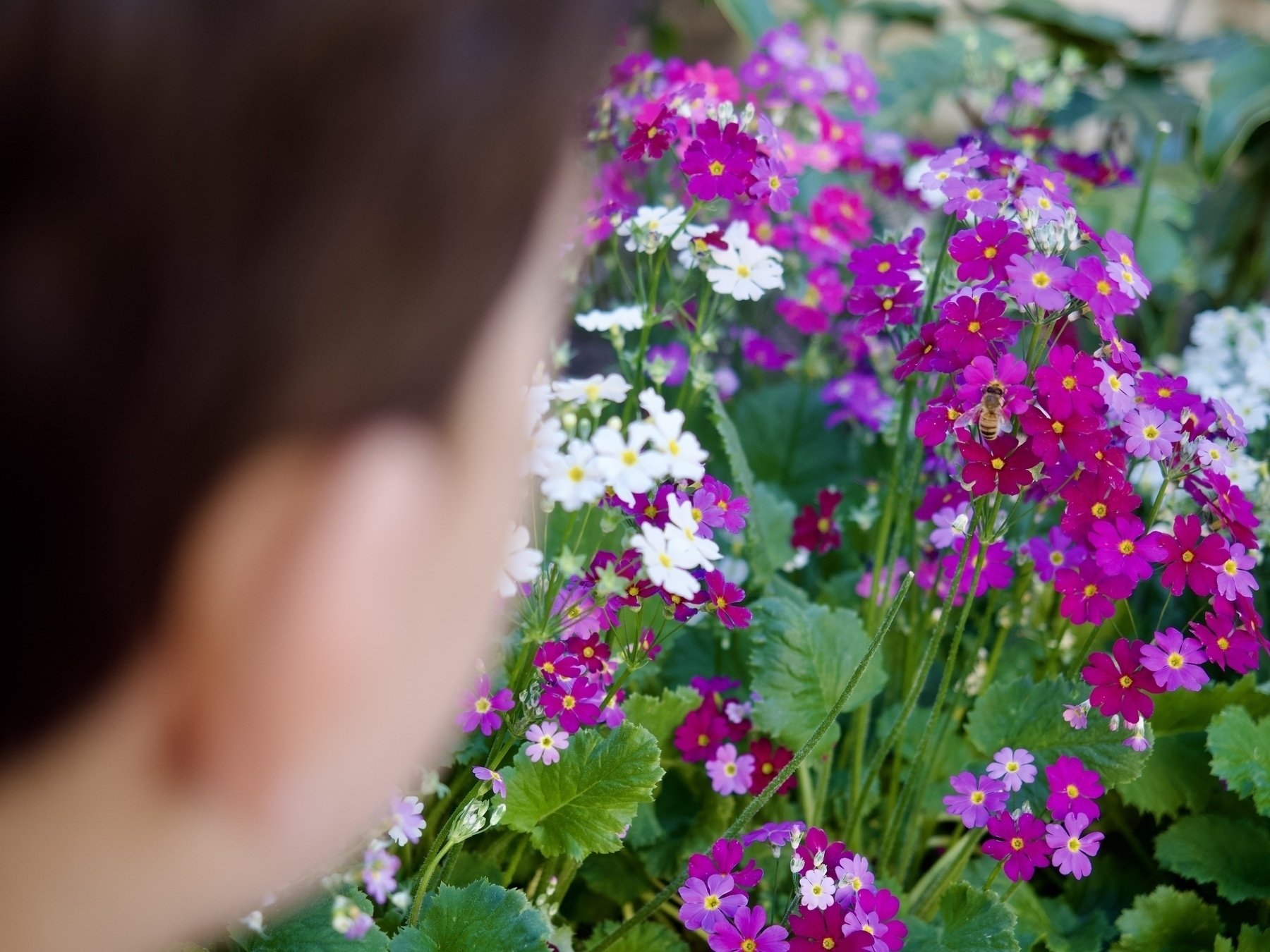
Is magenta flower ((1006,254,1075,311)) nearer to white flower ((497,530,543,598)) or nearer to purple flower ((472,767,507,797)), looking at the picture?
white flower ((497,530,543,598))

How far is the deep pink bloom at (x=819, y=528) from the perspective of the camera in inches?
46.6

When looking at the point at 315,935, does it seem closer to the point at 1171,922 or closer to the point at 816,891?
the point at 816,891

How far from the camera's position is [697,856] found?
30.1 inches

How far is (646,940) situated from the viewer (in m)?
0.90

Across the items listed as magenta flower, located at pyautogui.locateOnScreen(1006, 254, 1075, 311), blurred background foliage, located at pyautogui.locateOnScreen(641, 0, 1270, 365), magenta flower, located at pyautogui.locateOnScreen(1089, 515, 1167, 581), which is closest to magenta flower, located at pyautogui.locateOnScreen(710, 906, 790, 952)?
magenta flower, located at pyautogui.locateOnScreen(1089, 515, 1167, 581)

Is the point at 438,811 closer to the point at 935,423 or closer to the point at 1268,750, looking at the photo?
the point at 935,423

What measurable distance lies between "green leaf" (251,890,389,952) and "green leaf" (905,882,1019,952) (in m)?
0.40

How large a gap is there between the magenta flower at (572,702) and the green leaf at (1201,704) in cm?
62

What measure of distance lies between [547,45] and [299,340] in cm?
12

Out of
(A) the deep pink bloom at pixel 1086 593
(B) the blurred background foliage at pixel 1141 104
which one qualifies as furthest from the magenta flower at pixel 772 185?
(B) the blurred background foliage at pixel 1141 104

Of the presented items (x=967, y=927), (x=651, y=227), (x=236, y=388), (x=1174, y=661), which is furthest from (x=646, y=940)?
(x=236, y=388)

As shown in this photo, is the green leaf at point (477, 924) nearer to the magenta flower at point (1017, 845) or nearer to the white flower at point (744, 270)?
the magenta flower at point (1017, 845)

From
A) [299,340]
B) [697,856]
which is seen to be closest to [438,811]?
[697,856]

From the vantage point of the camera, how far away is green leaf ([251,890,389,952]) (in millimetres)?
681
